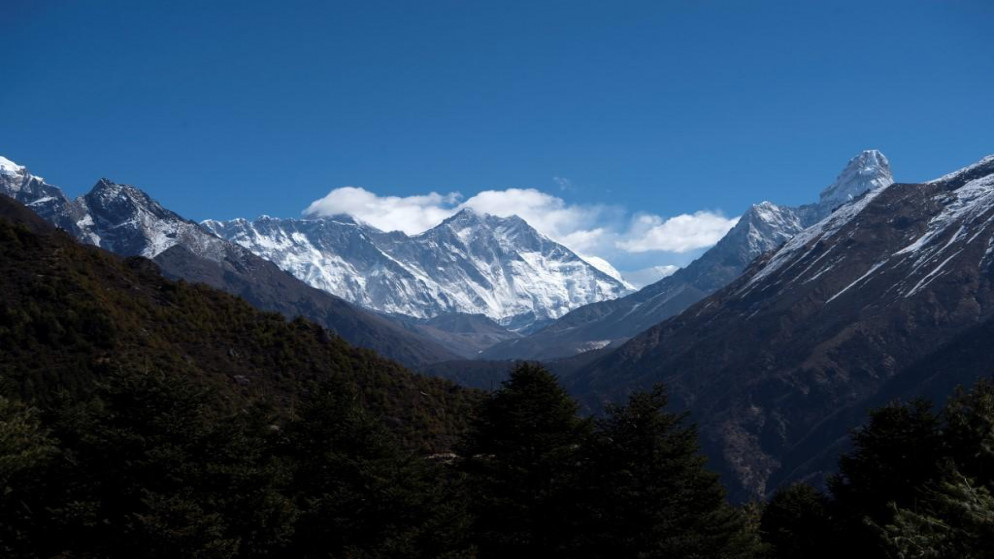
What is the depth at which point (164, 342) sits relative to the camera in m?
75.6

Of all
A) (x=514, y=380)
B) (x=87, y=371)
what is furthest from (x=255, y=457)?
(x=87, y=371)

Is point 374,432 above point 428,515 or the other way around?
above

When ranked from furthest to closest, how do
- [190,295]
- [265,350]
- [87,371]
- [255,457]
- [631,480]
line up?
1. [190,295]
2. [265,350]
3. [87,371]
4. [255,457]
5. [631,480]

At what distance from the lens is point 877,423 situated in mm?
44906

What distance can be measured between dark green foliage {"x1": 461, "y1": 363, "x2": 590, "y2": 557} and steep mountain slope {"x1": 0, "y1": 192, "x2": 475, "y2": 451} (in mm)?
17804

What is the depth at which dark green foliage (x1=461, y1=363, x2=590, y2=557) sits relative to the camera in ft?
139

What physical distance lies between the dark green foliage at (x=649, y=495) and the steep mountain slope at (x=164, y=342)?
87.2 ft

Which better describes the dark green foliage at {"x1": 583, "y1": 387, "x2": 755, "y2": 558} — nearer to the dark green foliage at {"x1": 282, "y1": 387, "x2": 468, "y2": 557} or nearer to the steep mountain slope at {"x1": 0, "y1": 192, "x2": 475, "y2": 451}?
the dark green foliage at {"x1": 282, "y1": 387, "x2": 468, "y2": 557}

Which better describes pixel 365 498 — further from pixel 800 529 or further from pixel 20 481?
pixel 800 529

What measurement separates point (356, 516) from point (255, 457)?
Answer: 6118mm

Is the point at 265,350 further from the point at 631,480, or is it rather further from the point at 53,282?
the point at 631,480

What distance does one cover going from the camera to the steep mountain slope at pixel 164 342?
217ft

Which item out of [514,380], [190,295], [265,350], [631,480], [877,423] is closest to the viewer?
[631,480]

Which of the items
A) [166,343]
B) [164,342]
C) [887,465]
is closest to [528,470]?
[887,465]
